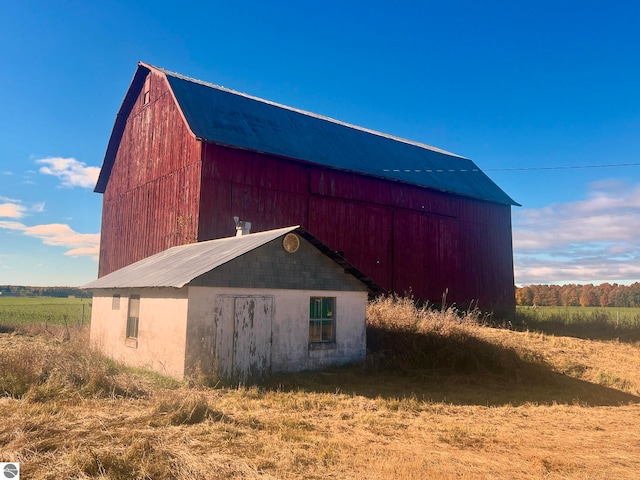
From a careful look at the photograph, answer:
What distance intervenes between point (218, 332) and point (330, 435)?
4.91m

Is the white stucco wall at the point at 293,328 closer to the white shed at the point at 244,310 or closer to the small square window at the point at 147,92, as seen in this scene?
A: the white shed at the point at 244,310

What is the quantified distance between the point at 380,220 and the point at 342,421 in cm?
1627

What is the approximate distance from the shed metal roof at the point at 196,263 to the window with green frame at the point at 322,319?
3.66 ft

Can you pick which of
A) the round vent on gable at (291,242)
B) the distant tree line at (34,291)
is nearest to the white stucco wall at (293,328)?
the round vent on gable at (291,242)

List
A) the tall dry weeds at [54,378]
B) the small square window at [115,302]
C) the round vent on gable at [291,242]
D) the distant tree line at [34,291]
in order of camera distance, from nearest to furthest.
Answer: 1. the tall dry weeds at [54,378]
2. the round vent on gable at [291,242]
3. the small square window at [115,302]
4. the distant tree line at [34,291]

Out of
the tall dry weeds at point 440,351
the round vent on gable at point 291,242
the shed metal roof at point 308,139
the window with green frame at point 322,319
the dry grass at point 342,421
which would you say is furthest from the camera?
the shed metal roof at point 308,139

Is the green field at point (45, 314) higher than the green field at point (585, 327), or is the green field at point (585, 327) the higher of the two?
the green field at point (585, 327)

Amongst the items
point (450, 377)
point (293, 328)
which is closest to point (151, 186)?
point (293, 328)

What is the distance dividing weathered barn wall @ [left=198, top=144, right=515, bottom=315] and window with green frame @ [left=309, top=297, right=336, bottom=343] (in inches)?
278

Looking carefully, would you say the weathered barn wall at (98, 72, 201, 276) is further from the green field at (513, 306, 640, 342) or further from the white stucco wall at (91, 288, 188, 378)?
the green field at (513, 306, 640, 342)

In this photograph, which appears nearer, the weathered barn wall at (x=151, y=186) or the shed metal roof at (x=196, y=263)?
the shed metal roof at (x=196, y=263)

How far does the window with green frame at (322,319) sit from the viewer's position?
45.9 ft

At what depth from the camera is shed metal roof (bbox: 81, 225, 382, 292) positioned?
12547mm

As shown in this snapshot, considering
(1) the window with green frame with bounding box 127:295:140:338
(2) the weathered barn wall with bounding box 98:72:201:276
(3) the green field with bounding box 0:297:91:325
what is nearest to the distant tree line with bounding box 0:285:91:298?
(3) the green field with bounding box 0:297:91:325
